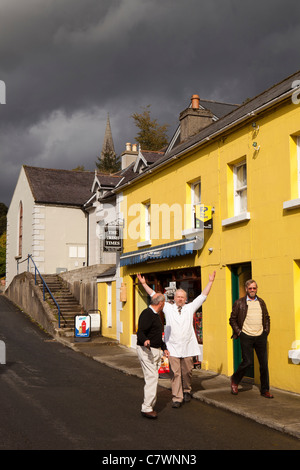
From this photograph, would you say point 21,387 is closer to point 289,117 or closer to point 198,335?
point 198,335

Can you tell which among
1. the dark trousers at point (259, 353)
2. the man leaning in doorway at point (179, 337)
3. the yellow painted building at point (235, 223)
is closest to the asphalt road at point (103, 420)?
the man leaning in doorway at point (179, 337)

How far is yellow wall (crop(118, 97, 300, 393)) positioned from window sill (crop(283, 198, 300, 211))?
0.39 feet

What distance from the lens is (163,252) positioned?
15273 mm

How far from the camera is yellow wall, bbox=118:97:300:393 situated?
10.5 m

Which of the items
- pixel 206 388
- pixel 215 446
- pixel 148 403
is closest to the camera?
pixel 215 446

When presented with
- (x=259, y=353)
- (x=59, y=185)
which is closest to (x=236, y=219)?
(x=259, y=353)

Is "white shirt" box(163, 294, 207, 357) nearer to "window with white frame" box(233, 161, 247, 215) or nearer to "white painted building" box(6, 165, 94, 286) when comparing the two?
"window with white frame" box(233, 161, 247, 215)

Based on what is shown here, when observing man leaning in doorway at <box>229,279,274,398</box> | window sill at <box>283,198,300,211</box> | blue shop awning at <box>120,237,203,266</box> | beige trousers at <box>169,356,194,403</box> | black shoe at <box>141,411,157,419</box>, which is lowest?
black shoe at <box>141,411,157,419</box>

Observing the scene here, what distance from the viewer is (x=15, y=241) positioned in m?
36.7

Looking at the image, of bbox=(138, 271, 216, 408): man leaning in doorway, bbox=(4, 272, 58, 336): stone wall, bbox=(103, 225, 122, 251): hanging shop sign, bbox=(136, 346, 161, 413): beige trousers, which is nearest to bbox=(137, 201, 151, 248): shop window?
bbox=(103, 225, 122, 251): hanging shop sign

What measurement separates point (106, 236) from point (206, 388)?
910 centimetres

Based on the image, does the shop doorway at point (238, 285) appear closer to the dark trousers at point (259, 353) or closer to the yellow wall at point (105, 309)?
the dark trousers at point (259, 353)

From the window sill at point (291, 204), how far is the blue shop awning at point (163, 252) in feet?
11.8
